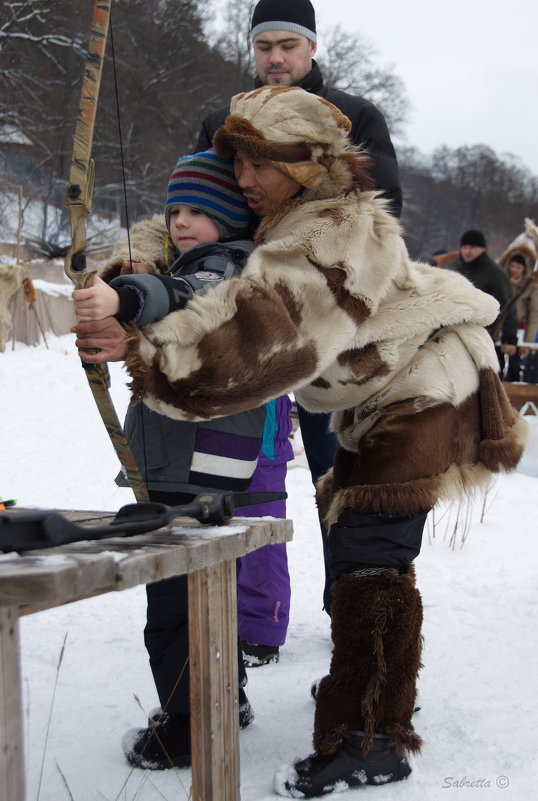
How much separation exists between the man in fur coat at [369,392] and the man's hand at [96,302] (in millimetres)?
369

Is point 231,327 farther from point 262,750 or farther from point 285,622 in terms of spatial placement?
point 285,622

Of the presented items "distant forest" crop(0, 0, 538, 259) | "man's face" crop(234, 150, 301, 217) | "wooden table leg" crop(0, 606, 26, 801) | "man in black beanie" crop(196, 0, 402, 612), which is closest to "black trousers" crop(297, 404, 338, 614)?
"man in black beanie" crop(196, 0, 402, 612)

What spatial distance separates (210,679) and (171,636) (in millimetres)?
571

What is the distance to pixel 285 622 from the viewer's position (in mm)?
3070

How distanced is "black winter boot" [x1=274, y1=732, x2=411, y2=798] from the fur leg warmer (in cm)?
2

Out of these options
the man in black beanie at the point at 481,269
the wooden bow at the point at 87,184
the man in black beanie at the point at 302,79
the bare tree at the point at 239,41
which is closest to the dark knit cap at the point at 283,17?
the man in black beanie at the point at 302,79

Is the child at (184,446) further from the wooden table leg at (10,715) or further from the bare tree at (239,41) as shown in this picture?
the bare tree at (239,41)

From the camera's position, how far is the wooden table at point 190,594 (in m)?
1.17

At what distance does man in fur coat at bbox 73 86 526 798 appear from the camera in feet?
6.46

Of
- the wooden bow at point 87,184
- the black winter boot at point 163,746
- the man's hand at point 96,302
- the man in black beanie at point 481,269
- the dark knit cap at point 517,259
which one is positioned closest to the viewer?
the man's hand at point 96,302

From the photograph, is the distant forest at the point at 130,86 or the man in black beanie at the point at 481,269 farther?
the distant forest at the point at 130,86

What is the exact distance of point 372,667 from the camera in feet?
6.87

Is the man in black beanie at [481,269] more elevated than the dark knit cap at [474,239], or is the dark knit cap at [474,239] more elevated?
the dark knit cap at [474,239]

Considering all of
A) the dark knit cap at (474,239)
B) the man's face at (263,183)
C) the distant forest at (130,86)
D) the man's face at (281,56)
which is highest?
the distant forest at (130,86)
